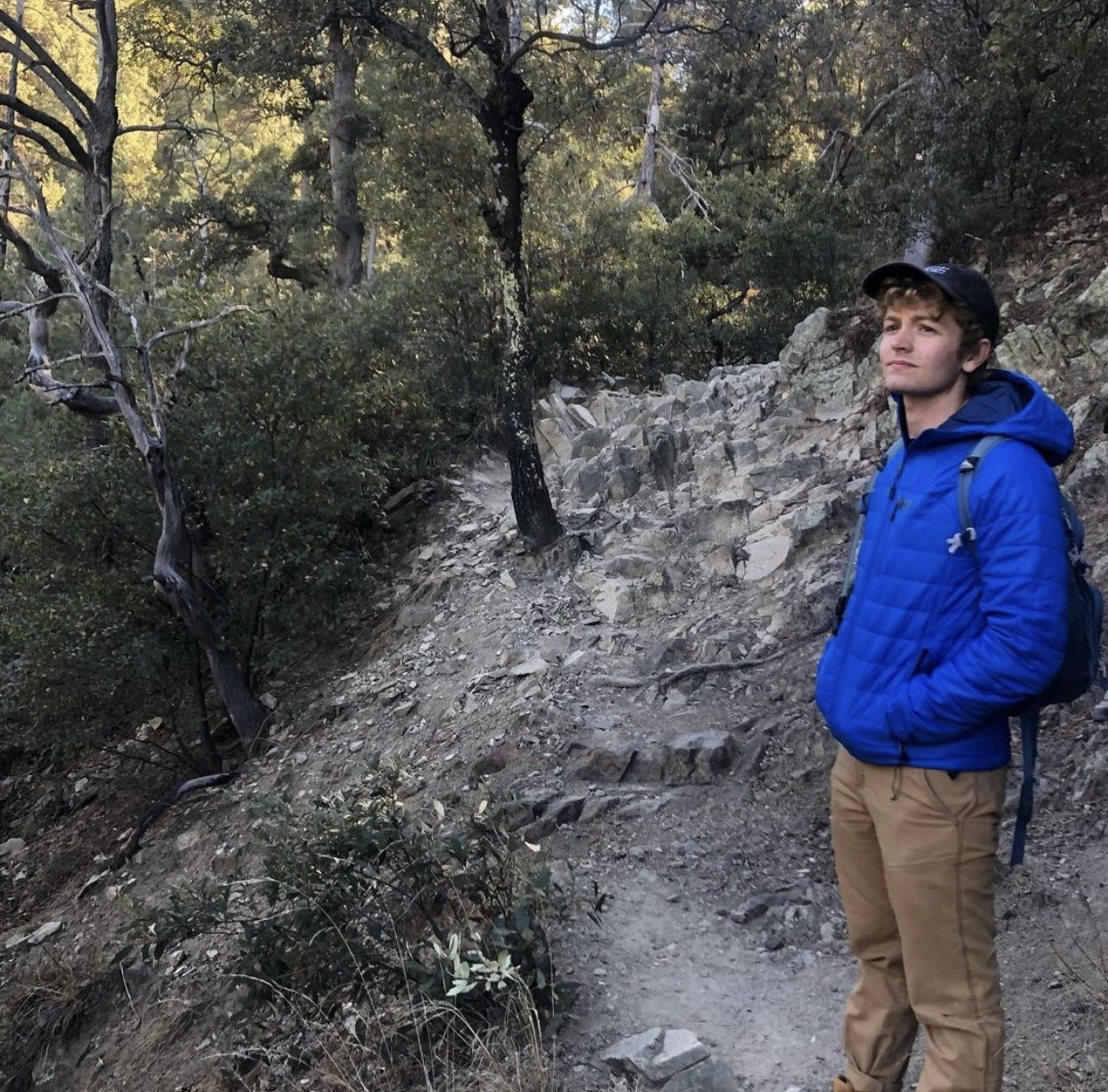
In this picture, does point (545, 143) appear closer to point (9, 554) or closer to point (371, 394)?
point (371, 394)

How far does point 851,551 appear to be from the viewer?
2.72m

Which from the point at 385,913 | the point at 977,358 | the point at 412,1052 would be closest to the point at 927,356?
the point at 977,358

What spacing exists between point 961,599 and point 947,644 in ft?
0.35

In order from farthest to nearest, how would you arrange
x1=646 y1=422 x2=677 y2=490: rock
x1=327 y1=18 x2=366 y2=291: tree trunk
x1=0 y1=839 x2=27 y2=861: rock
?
x1=327 y1=18 x2=366 y2=291: tree trunk < x1=646 y1=422 x2=677 y2=490: rock < x1=0 y1=839 x2=27 y2=861: rock

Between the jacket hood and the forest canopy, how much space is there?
573cm

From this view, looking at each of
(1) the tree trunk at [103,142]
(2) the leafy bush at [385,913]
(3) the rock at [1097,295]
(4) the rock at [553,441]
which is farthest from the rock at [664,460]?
(1) the tree trunk at [103,142]

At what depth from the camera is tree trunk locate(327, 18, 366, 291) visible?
14.5 metres

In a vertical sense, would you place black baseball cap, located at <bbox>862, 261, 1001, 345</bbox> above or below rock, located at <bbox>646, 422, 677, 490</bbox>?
above

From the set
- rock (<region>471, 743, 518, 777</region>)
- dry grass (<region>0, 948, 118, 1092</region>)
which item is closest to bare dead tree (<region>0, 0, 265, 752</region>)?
dry grass (<region>0, 948, 118, 1092</region>)

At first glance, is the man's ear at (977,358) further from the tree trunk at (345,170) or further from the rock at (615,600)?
the tree trunk at (345,170)

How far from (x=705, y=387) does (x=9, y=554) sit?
6.62m

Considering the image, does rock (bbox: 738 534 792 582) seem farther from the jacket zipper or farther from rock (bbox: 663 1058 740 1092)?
the jacket zipper

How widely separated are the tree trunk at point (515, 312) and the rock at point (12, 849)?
476 centimetres

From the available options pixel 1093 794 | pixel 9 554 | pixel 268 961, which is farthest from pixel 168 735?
pixel 1093 794
